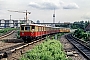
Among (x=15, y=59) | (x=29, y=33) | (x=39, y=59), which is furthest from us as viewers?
(x=29, y=33)

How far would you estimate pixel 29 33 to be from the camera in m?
30.7

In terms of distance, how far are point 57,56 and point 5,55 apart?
5.29 metres

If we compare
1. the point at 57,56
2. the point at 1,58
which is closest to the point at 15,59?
the point at 1,58

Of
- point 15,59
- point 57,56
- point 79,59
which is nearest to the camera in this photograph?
point 57,56

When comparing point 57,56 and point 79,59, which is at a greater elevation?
point 57,56

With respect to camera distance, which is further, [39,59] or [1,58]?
[1,58]

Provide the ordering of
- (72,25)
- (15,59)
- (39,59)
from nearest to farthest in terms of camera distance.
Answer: (39,59), (15,59), (72,25)

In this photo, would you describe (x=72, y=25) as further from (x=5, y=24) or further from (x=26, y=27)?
(x=26, y=27)

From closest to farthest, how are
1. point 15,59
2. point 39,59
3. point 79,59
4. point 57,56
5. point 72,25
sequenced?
1. point 39,59
2. point 57,56
3. point 15,59
4. point 79,59
5. point 72,25

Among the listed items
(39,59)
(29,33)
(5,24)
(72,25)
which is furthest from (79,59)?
(5,24)

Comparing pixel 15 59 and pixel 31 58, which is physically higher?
pixel 31 58

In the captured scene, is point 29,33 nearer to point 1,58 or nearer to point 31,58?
point 1,58

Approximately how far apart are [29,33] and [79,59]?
1372 cm

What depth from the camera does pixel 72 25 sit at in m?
163
